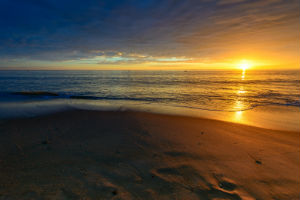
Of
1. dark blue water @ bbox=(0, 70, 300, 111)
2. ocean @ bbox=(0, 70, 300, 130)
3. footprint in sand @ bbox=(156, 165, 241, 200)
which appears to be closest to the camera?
footprint in sand @ bbox=(156, 165, 241, 200)

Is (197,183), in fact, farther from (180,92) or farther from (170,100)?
(180,92)

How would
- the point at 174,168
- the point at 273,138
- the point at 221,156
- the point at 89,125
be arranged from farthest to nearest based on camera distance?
the point at 89,125
the point at 273,138
the point at 221,156
the point at 174,168

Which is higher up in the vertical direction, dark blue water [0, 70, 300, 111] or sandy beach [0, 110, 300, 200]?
dark blue water [0, 70, 300, 111]

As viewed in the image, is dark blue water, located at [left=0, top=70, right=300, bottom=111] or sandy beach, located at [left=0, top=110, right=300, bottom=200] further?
dark blue water, located at [left=0, top=70, right=300, bottom=111]

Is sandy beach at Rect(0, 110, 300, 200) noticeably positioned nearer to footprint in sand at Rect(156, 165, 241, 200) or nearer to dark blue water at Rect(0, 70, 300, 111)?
footprint in sand at Rect(156, 165, 241, 200)

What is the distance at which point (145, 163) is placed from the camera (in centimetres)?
484

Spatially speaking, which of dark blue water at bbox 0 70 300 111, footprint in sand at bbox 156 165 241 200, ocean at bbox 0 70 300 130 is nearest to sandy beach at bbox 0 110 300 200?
footprint in sand at bbox 156 165 241 200

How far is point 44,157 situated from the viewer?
16.4 feet

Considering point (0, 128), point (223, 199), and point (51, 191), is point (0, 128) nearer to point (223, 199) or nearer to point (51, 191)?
point (51, 191)

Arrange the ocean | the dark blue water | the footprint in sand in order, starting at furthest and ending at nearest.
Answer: the dark blue water, the ocean, the footprint in sand

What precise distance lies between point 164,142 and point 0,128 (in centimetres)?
864

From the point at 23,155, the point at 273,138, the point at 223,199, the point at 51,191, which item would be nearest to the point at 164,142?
the point at 223,199

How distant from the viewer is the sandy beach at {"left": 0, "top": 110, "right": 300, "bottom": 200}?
367 cm

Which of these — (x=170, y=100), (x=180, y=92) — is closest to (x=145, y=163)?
(x=170, y=100)
